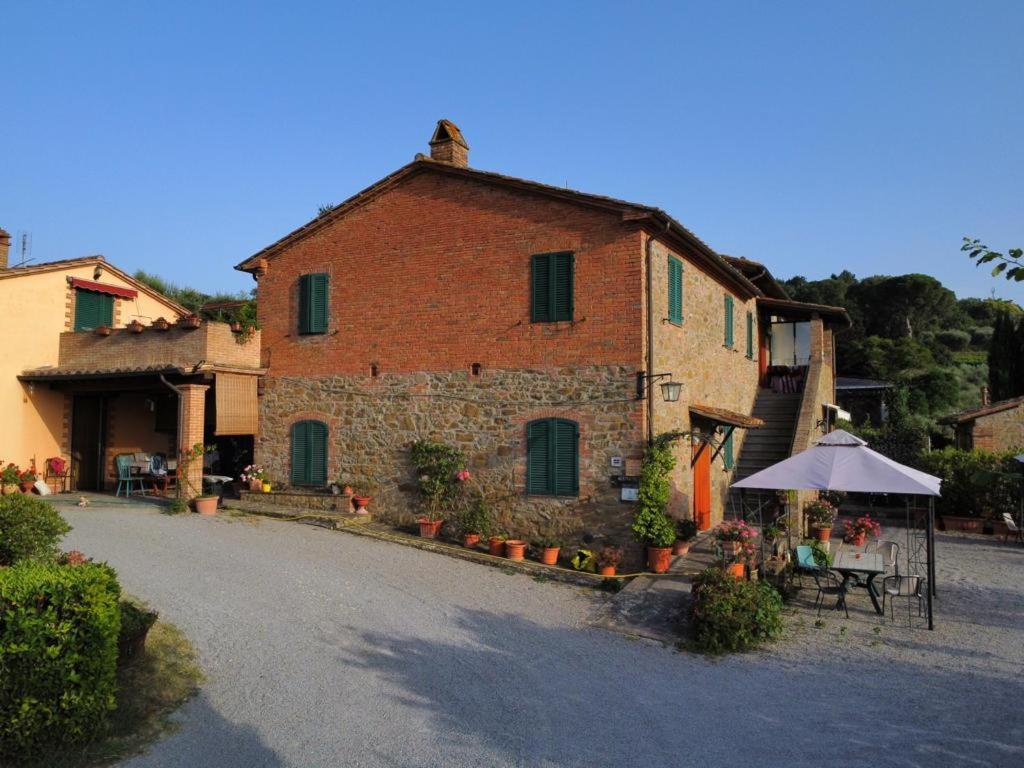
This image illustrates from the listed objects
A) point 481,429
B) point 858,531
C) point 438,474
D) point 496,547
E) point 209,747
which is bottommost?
point 209,747

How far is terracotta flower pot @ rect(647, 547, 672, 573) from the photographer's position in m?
11.7

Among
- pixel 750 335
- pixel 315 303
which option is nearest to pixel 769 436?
pixel 750 335

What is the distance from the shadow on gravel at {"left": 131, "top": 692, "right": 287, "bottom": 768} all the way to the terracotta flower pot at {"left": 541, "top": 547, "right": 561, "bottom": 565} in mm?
6916

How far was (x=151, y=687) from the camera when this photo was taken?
6.71 meters

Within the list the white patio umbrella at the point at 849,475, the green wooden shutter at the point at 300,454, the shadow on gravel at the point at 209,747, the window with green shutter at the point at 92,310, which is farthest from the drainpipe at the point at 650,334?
the window with green shutter at the point at 92,310

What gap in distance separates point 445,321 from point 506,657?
7.62m

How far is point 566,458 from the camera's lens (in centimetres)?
1293

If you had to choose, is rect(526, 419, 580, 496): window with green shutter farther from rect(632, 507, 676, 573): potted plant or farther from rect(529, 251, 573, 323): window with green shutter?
rect(529, 251, 573, 323): window with green shutter

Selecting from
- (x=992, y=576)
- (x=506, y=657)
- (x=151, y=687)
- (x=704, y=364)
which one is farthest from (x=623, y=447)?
(x=151, y=687)

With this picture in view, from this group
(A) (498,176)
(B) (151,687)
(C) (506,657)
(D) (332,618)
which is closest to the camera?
(B) (151,687)

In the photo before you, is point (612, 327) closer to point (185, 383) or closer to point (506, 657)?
point (506, 657)

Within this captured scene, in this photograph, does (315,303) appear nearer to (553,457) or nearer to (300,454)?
(300,454)

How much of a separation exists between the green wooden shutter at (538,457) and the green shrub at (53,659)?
26.5 feet

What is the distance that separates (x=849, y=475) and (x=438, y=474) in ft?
24.0
